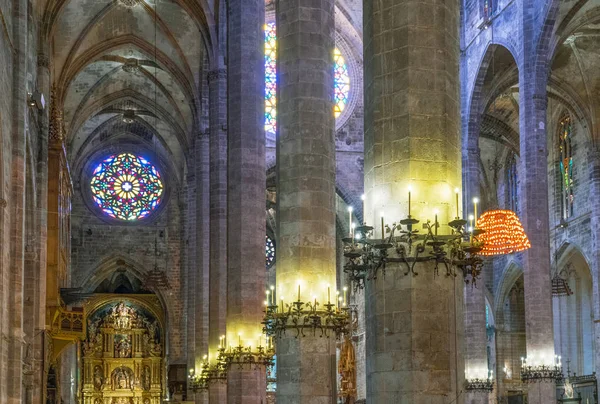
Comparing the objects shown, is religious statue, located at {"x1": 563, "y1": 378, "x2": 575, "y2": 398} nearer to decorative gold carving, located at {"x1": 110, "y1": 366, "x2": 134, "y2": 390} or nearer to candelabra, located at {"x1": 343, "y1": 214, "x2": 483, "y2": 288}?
decorative gold carving, located at {"x1": 110, "y1": 366, "x2": 134, "y2": 390}

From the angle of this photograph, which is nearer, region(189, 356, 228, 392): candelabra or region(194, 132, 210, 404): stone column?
region(189, 356, 228, 392): candelabra

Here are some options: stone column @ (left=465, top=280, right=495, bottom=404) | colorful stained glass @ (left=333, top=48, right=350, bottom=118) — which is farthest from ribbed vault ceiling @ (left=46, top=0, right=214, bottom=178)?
stone column @ (left=465, top=280, right=495, bottom=404)

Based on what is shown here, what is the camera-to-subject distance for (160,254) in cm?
4750

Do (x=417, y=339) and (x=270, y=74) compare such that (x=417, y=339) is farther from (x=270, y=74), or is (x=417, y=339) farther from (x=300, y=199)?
(x=270, y=74)

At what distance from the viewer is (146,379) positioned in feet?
163

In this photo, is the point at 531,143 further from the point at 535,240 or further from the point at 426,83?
the point at 426,83

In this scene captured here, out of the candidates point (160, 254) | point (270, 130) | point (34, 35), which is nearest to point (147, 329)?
point (160, 254)

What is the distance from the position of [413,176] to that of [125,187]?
123ft

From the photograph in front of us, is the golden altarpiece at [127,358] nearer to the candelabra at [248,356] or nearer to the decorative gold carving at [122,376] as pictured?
the decorative gold carving at [122,376]

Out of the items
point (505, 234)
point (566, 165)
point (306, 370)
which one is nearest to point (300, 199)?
point (306, 370)

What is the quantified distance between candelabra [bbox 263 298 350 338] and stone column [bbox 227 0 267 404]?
17.8 ft

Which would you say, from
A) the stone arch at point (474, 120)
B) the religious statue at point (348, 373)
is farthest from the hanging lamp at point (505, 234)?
the religious statue at point (348, 373)

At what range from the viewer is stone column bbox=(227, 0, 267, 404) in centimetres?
2197

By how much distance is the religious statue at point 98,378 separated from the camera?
49344 mm
